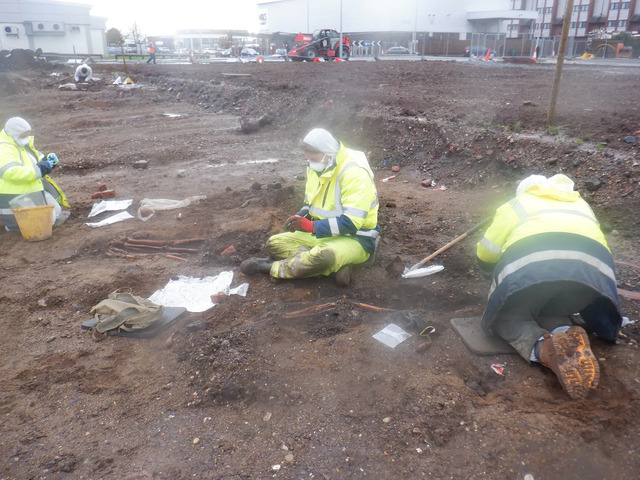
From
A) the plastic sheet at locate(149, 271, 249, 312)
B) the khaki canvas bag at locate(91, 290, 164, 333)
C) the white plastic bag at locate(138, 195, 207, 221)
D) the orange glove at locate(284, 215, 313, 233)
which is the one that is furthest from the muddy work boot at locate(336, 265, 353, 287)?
the white plastic bag at locate(138, 195, 207, 221)

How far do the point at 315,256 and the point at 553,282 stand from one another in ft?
6.40

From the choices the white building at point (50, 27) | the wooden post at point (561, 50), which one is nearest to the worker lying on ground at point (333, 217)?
the wooden post at point (561, 50)

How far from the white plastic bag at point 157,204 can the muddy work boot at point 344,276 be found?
122 inches

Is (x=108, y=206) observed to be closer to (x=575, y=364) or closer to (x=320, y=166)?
(x=320, y=166)

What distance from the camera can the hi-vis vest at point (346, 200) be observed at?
4105mm

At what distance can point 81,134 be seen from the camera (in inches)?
454

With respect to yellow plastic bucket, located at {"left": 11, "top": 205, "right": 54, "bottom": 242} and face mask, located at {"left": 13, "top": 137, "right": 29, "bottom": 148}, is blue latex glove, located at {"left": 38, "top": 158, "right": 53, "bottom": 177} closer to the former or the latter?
face mask, located at {"left": 13, "top": 137, "right": 29, "bottom": 148}

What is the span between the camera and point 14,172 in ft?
17.6

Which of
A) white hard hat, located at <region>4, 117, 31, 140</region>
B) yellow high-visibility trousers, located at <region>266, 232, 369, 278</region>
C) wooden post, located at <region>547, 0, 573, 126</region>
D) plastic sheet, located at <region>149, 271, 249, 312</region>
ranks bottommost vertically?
plastic sheet, located at <region>149, 271, 249, 312</region>

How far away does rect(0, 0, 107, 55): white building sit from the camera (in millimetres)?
41322

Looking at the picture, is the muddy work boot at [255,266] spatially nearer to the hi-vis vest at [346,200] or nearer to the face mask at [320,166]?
the hi-vis vest at [346,200]

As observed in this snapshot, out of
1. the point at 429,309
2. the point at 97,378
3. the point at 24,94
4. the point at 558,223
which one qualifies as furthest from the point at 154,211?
the point at 24,94

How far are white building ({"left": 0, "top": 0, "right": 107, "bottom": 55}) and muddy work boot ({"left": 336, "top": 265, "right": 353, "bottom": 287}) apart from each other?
47.9m

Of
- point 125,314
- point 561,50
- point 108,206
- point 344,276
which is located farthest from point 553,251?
point 108,206
